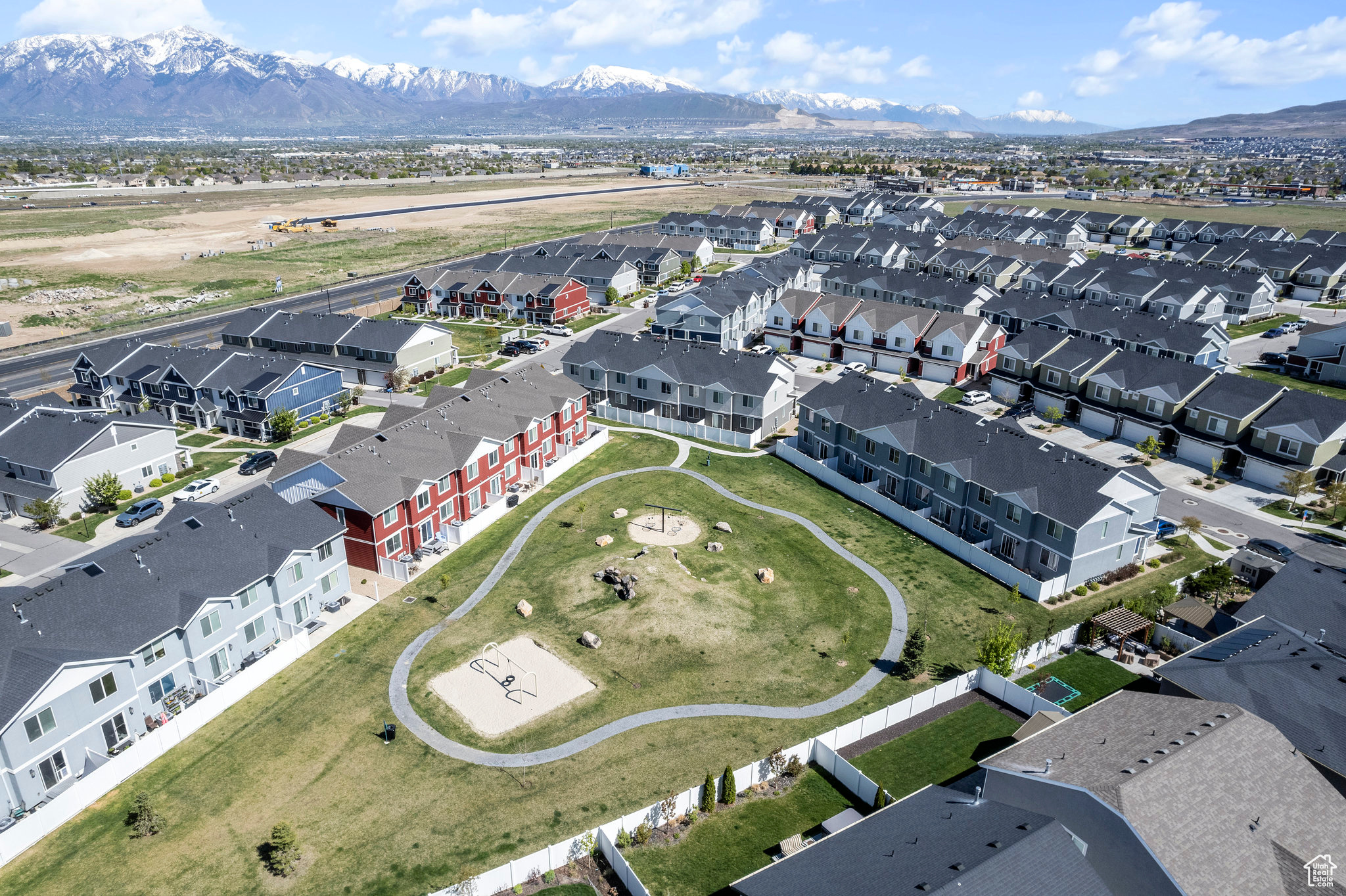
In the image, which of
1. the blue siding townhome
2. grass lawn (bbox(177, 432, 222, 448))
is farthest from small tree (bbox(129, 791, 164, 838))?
grass lawn (bbox(177, 432, 222, 448))

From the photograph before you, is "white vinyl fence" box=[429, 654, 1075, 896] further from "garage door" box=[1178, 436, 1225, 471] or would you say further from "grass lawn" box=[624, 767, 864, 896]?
"garage door" box=[1178, 436, 1225, 471]

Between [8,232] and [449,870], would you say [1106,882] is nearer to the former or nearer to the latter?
[449,870]

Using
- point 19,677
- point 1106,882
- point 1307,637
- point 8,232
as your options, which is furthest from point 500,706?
point 8,232

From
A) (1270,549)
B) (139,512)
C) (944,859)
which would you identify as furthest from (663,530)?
(1270,549)

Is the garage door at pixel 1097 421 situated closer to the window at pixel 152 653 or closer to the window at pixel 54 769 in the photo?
the window at pixel 152 653

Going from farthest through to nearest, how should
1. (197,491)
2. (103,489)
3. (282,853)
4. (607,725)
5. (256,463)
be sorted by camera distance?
(256,463) < (197,491) < (103,489) < (607,725) < (282,853)

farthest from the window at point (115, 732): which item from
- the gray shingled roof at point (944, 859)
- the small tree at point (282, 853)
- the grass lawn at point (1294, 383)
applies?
the grass lawn at point (1294, 383)

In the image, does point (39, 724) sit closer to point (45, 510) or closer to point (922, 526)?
point (45, 510)
